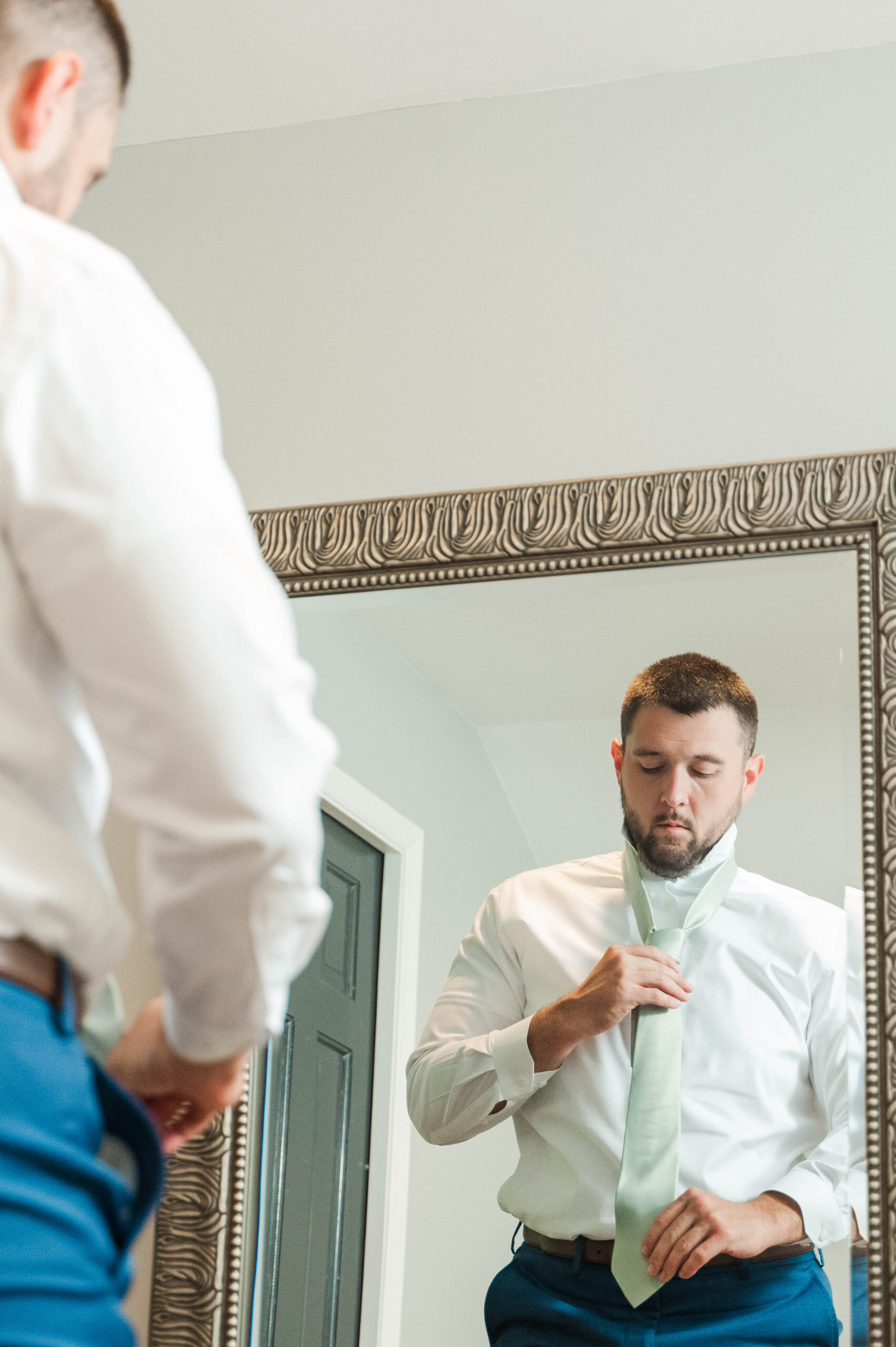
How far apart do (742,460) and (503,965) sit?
616mm

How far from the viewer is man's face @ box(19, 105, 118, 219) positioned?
796mm

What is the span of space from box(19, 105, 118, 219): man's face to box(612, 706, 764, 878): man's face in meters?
0.87

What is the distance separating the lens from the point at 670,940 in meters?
1.48

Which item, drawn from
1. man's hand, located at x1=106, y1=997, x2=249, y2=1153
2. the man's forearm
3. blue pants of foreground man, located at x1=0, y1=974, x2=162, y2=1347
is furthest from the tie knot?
blue pants of foreground man, located at x1=0, y1=974, x2=162, y2=1347

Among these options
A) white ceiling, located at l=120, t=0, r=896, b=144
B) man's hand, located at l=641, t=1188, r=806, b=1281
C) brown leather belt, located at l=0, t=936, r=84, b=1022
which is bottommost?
man's hand, located at l=641, t=1188, r=806, b=1281

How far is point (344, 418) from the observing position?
6.03 ft

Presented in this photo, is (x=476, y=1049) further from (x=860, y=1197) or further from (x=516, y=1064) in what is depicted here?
(x=860, y=1197)

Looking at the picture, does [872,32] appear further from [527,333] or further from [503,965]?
[503,965]

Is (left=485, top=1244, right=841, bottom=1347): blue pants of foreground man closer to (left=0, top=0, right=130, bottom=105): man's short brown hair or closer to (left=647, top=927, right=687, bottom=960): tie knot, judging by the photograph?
(left=647, top=927, right=687, bottom=960): tie knot

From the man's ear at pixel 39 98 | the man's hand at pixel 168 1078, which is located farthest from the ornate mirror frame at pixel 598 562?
the man's ear at pixel 39 98

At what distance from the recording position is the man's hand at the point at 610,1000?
1.45 m

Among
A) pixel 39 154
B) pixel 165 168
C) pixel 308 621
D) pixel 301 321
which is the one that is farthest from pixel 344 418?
pixel 39 154

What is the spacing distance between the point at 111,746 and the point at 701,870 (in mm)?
939

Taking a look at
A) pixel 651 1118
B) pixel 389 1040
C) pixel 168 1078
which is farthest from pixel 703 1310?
pixel 168 1078
